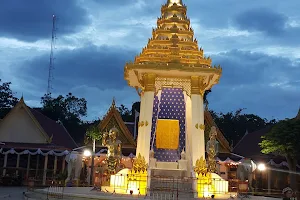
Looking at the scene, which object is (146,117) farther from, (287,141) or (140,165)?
(287,141)

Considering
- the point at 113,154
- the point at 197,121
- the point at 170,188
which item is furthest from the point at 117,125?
the point at 170,188

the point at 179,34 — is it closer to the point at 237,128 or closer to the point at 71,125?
the point at 237,128

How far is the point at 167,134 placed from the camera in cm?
1752

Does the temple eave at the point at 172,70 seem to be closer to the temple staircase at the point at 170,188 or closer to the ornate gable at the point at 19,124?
the temple staircase at the point at 170,188

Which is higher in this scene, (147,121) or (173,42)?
(173,42)

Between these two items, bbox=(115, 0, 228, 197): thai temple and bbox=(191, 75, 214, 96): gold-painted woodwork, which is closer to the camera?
bbox=(115, 0, 228, 197): thai temple

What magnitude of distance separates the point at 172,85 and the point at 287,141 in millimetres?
7784

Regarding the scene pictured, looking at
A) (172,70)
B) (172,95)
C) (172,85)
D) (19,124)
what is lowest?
(19,124)

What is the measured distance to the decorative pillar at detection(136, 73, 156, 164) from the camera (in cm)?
1509

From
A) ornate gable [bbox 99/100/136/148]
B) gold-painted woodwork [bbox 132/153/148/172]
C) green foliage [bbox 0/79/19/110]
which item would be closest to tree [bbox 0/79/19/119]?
green foliage [bbox 0/79/19/110]

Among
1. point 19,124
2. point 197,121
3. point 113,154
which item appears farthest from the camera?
point 19,124

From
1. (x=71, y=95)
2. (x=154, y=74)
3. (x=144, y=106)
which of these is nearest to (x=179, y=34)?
(x=154, y=74)

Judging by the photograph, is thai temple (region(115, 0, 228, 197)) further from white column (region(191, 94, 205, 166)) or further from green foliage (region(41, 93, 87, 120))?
green foliage (region(41, 93, 87, 120))

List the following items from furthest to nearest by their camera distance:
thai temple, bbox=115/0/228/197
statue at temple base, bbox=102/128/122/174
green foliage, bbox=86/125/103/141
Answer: green foliage, bbox=86/125/103/141, thai temple, bbox=115/0/228/197, statue at temple base, bbox=102/128/122/174
